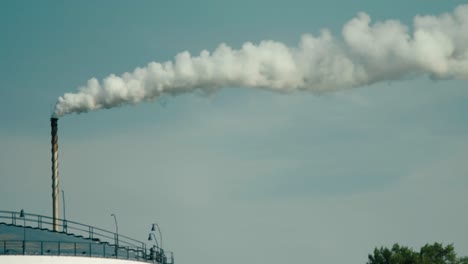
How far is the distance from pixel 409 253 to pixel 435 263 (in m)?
5.37

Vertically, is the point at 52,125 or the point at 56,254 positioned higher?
the point at 52,125

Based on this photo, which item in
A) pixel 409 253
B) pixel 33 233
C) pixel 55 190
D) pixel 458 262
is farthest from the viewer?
pixel 458 262

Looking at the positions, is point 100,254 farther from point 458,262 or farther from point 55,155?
point 458,262

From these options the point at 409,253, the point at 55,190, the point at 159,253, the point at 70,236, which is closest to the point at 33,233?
the point at 70,236

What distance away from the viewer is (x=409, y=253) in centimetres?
12394

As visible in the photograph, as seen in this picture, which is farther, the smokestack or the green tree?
the green tree

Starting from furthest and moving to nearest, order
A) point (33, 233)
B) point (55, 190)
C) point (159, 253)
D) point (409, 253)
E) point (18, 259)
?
point (409, 253), point (55, 190), point (159, 253), point (33, 233), point (18, 259)

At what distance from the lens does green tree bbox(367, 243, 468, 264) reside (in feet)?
403

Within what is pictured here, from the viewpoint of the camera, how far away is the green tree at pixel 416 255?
4840 inches

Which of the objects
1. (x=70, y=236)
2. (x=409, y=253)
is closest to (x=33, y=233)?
(x=70, y=236)

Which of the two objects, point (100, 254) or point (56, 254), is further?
point (100, 254)

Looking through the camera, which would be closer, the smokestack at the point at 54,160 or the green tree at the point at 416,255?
the smokestack at the point at 54,160

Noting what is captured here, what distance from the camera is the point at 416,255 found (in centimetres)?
12319

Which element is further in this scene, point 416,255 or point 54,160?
point 416,255
